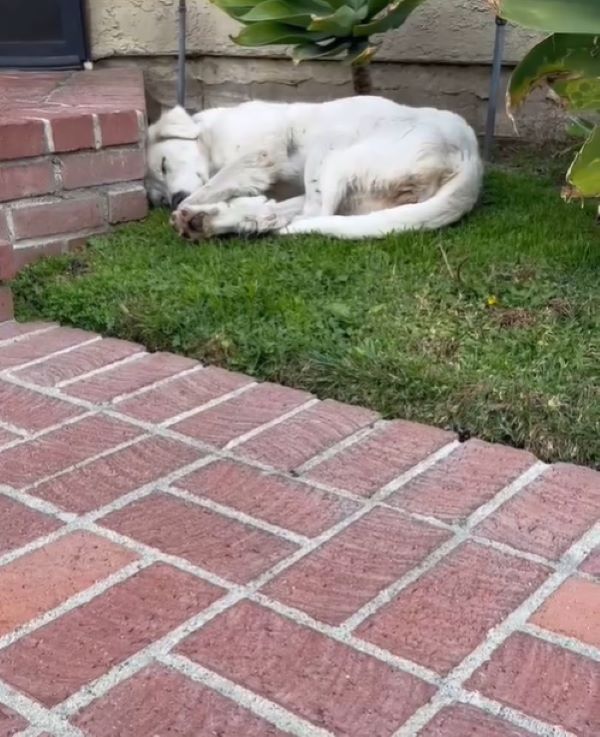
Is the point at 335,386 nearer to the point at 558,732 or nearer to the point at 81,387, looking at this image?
the point at 81,387

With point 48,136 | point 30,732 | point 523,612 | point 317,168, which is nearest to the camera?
point 30,732

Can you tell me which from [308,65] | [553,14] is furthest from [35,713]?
[308,65]

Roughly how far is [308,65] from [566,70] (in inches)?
93.7

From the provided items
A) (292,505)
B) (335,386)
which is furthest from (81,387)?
(292,505)

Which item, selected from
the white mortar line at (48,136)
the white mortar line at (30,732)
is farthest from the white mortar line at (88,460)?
the white mortar line at (48,136)

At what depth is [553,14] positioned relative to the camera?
238 centimetres

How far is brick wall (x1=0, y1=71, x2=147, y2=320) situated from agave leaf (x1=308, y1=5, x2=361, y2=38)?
74cm

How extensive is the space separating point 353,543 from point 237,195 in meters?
2.13

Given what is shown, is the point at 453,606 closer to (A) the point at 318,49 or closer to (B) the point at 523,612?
(B) the point at 523,612

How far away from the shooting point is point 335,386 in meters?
2.32

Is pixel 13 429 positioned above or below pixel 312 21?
below

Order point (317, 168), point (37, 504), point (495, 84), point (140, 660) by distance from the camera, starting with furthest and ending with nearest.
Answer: point (495, 84)
point (317, 168)
point (37, 504)
point (140, 660)

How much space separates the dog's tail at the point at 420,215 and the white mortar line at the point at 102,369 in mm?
936

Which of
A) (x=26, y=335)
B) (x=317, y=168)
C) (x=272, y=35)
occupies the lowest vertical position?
(x=26, y=335)
